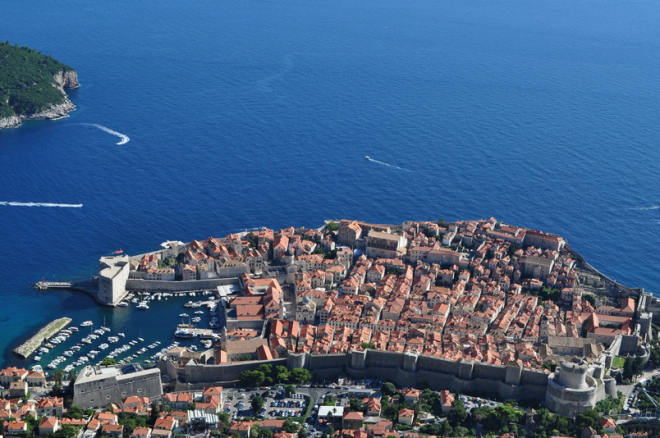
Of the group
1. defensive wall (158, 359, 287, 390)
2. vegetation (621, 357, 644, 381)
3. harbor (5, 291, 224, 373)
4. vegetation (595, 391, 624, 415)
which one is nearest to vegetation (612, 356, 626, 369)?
vegetation (621, 357, 644, 381)

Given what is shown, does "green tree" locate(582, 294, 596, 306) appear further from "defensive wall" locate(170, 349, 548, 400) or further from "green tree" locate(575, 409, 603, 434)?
"green tree" locate(575, 409, 603, 434)

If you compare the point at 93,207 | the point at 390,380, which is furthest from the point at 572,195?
the point at 93,207

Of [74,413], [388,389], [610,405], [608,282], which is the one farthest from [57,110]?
[610,405]

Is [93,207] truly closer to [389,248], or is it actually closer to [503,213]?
[389,248]

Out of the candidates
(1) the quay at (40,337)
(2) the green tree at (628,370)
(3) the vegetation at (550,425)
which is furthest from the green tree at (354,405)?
(1) the quay at (40,337)

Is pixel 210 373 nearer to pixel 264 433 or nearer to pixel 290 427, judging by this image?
pixel 264 433
